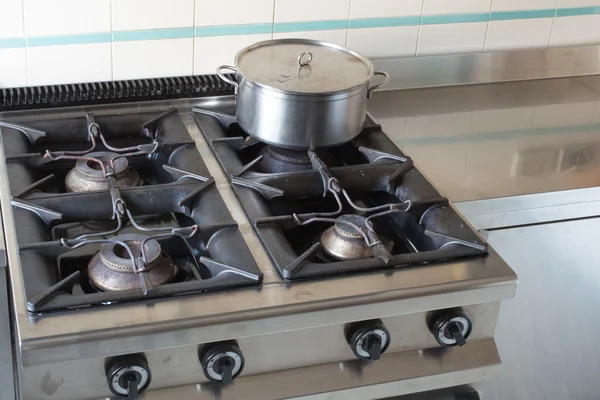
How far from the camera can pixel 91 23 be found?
1.57 metres

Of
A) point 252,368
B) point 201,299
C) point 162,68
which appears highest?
point 162,68

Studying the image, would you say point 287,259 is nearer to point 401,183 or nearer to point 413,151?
point 401,183

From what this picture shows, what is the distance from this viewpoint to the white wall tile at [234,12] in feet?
5.37

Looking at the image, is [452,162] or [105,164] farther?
[452,162]

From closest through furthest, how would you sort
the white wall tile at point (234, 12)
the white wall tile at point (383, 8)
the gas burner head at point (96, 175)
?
the gas burner head at point (96, 175)
the white wall tile at point (234, 12)
the white wall tile at point (383, 8)

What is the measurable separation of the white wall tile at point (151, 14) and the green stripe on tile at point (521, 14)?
2.31ft

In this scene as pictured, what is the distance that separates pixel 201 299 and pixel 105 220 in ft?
0.83

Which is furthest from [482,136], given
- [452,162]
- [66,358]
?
[66,358]

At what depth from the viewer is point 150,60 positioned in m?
1.65

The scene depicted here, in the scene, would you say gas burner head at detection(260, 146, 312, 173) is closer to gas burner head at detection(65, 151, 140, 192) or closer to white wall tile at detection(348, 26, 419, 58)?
gas burner head at detection(65, 151, 140, 192)

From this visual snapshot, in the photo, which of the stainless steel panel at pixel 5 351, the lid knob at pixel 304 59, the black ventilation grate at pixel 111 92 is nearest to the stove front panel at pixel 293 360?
the stainless steel panel at pixel 5 351

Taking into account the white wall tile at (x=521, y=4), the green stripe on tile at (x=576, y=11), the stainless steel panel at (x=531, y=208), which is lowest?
the stainless steel panel at (x=531, y=208)

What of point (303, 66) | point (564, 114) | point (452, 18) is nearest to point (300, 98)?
point (303, 66)

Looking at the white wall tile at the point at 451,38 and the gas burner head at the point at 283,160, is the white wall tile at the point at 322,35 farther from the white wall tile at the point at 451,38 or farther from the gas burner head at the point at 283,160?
the gas burner head at the point at 283,160
